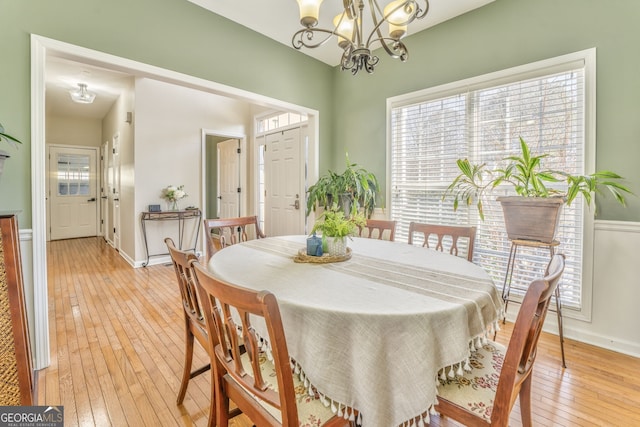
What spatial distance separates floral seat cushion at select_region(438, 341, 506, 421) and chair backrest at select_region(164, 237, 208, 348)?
3.14 ft

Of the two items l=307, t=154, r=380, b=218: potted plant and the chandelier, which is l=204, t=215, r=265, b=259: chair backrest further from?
the chandelier

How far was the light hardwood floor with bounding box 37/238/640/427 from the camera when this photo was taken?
62.4 inches

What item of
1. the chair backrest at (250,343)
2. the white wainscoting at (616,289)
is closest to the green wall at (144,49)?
the chair backrest at (250,343)

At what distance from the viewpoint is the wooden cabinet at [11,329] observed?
54.4 inches

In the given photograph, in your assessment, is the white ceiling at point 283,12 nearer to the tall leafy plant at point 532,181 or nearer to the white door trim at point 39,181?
the white door trim at point 39,181

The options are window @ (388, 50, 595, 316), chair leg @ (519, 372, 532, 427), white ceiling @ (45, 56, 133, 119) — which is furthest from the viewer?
white ceiling @ (45, 56, 133, 119)

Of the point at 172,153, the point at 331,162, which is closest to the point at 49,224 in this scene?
the point at 172,153

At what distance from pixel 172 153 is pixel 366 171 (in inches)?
127

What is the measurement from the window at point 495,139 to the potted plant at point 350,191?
24cm

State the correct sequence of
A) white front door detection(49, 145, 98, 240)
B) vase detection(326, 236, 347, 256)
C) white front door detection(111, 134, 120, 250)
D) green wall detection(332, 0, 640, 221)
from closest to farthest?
vase detection(326, 236, 347, 256) < green wall detection(332, 0, 640, 221) < white front door detection(111, 134, 120, 250) < white front door detection(49, 145, 98, 240)

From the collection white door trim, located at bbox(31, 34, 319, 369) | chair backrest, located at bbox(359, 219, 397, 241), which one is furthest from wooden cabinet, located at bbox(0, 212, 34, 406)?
chair backrest, located at bbox(359, 219, 397, 241)

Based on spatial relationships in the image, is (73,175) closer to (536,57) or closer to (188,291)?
(188,291)

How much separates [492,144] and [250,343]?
272 centimetres

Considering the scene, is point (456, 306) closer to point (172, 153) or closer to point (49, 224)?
point (172, 153)
